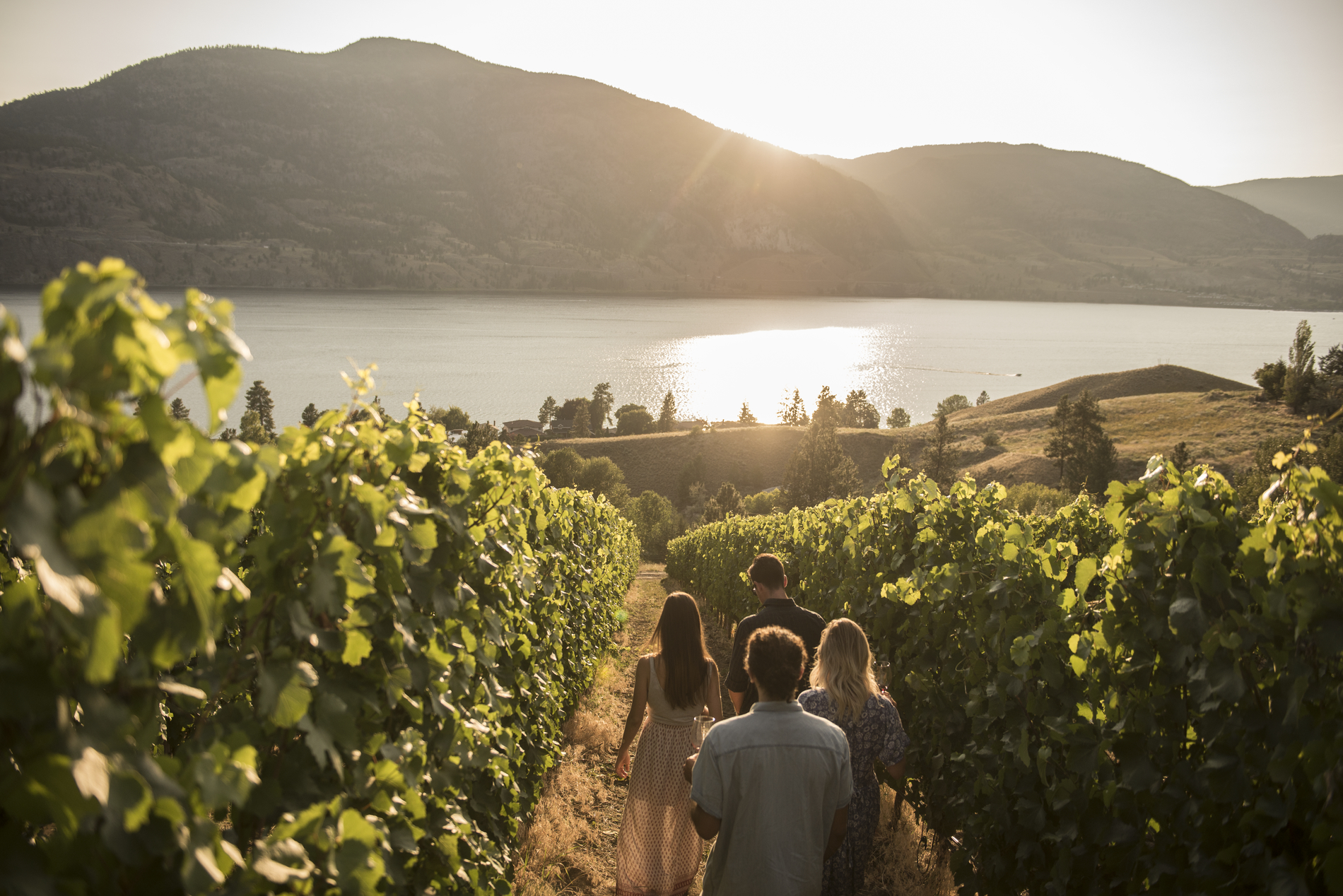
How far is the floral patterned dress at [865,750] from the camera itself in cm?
433

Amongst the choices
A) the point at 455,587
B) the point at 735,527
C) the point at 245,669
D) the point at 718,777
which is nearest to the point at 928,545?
the point at 718,777

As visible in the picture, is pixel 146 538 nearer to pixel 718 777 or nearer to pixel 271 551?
pixel 271 551

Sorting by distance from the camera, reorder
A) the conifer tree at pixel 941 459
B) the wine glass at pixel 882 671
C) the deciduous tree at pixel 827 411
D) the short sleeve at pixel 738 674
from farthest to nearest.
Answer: the deciduous tree at pixel 827 411 → the conifer tree at pixel 941 459 → the wine glass at pixel 882 671 → the short sleeve at pixel 738 674

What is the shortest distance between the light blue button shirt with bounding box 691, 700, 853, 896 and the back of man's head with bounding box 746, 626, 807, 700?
0.07m

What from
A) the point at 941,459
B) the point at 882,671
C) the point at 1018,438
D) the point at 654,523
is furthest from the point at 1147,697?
the point at 1018,438

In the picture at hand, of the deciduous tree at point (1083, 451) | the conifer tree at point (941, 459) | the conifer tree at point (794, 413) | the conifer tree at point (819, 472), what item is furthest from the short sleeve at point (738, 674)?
the conifer tree at point (794, 413)

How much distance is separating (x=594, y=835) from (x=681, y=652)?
260cm

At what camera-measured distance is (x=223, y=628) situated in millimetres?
2244

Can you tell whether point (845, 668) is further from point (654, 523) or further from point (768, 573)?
point (654, 523)

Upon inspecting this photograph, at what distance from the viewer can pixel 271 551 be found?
2160 mm

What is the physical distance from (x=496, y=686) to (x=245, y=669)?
161cm

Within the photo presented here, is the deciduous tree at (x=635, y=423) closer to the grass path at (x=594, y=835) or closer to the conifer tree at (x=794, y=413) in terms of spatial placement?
the conifer tree at (x=794, y=413)

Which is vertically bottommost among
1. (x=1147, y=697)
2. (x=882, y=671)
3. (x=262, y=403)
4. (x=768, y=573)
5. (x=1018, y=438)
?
(x=1018, y=438)

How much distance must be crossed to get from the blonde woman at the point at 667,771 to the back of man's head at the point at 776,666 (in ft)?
4.85
